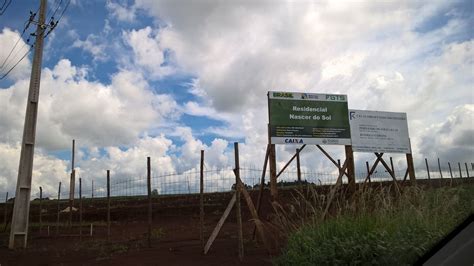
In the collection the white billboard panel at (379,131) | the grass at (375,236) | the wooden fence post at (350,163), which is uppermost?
the white billboard panel at (379,131)

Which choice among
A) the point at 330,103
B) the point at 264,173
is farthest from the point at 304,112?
the point at 264,173

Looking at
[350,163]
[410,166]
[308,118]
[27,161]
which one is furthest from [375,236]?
[27,161]

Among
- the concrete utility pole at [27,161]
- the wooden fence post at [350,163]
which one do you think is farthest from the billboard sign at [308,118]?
the concrete utility pole at [27,161]

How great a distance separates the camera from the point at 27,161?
15.8 m

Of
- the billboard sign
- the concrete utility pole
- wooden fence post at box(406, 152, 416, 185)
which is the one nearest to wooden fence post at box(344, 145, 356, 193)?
the billboard sign

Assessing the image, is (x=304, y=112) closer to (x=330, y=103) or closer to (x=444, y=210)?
(x=330, y=103)

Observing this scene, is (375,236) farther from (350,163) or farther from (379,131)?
(379,131)

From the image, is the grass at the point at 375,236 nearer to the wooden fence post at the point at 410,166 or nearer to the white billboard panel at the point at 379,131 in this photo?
the white billboard panel at the point at 379,131

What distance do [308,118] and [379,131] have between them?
3.05m

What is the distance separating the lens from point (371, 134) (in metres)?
13.8

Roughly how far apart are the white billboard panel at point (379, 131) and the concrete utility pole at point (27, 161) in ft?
38.3

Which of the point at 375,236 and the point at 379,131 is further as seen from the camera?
the point at 379,131

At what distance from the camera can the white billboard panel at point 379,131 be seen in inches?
530

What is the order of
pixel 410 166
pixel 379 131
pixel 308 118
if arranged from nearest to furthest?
pixel 308 118 < pixel 379 131 < pixel 410 166
